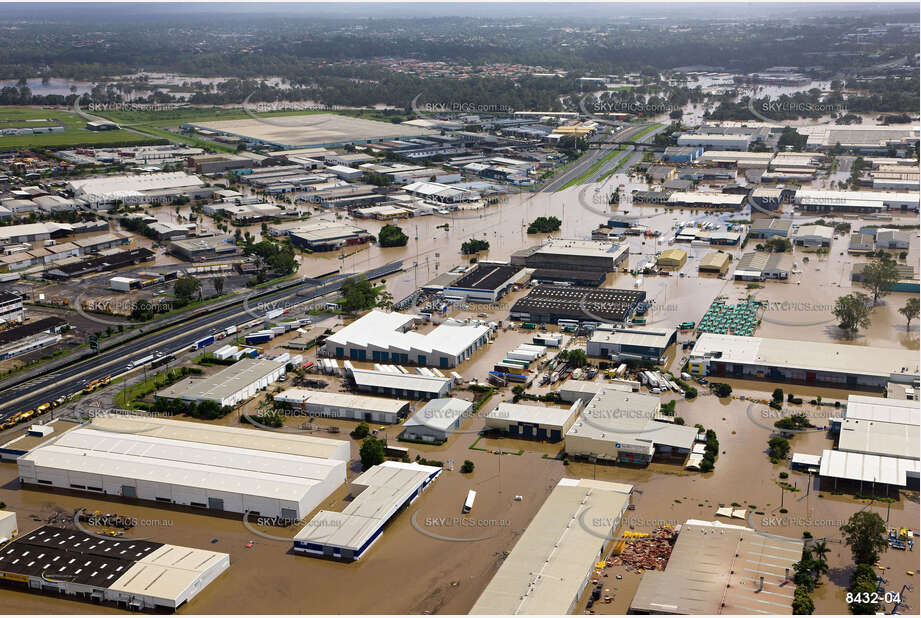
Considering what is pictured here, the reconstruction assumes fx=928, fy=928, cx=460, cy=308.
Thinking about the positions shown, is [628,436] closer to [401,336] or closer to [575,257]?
[401,336]

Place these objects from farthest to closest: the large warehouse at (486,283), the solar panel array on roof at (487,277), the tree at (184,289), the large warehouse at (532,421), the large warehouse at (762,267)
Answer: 1. the large warehouse at (762,267)
2. the solar panel array on roof at (487,277)
3. the large warehouse at (486,283)
4. the tree at (184,289)
5. the large warehouse at (532,421)

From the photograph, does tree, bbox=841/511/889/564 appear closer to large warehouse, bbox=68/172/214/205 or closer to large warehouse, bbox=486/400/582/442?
large warehouse, bbox=486/400/582/442

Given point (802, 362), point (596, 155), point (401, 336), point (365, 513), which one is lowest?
point (365, 513)

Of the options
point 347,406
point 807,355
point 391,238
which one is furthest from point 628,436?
point 391,238

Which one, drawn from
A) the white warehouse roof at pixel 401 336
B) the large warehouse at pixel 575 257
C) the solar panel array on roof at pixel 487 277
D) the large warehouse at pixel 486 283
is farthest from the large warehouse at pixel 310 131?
the white warehouse roof at pixel 401 336

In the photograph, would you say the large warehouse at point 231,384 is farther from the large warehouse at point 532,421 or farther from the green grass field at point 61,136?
the green grass field at point 61,136

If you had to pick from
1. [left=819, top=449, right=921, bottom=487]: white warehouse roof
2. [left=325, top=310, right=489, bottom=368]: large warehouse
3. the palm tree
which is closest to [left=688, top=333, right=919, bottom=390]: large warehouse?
[left=819, top=449, right=921, bottom=487]: white warehouse roof

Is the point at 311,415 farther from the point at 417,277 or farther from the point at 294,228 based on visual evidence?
the point at 294,228

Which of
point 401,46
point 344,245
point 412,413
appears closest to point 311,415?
point 412,413

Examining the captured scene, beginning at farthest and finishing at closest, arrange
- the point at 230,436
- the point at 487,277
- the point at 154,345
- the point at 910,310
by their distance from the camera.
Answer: the point at 487,277
the point at 910,310
the point at 154,345
the point at 230,436
